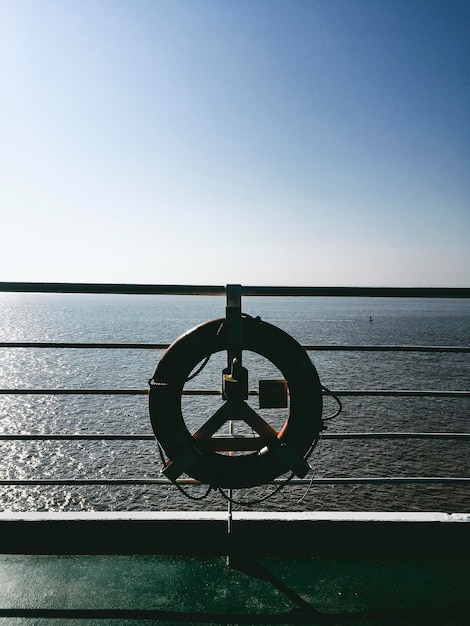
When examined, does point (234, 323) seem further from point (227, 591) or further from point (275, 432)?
point (227, 591)

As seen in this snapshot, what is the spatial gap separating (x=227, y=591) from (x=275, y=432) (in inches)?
19.7

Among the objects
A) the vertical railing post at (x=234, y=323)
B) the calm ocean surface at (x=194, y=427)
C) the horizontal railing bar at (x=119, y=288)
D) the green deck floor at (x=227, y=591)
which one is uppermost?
the horizontal railing bar at (x=119, y=288)

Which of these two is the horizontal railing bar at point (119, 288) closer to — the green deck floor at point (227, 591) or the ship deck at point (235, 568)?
the ship deck at point (235, 568)

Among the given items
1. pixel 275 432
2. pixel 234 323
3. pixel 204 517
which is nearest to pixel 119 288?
pixel 234 323

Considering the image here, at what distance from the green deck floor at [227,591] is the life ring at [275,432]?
0.97 feet

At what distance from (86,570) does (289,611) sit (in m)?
0.66

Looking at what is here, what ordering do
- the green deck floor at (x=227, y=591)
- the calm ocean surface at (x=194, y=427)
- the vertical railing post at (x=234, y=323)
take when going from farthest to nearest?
the calm ocean surface at (x=194, y=427) < the vertical railing post at (x=234, y=323) < the green deck floor at (x=227, y=591)

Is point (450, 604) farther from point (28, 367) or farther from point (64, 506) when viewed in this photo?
point (28, 367)

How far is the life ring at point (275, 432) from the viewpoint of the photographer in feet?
4.99

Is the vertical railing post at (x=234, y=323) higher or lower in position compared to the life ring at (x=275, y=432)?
higher

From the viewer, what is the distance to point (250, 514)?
163 centimetres

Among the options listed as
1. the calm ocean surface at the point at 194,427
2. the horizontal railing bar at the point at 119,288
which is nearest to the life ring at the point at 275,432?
the horizontal railing bar at the point at 119,288

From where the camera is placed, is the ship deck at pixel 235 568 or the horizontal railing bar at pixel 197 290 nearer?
the ship deck at pixel 235 568

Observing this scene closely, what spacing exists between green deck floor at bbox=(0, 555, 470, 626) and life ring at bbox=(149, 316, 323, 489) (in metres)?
0.30
